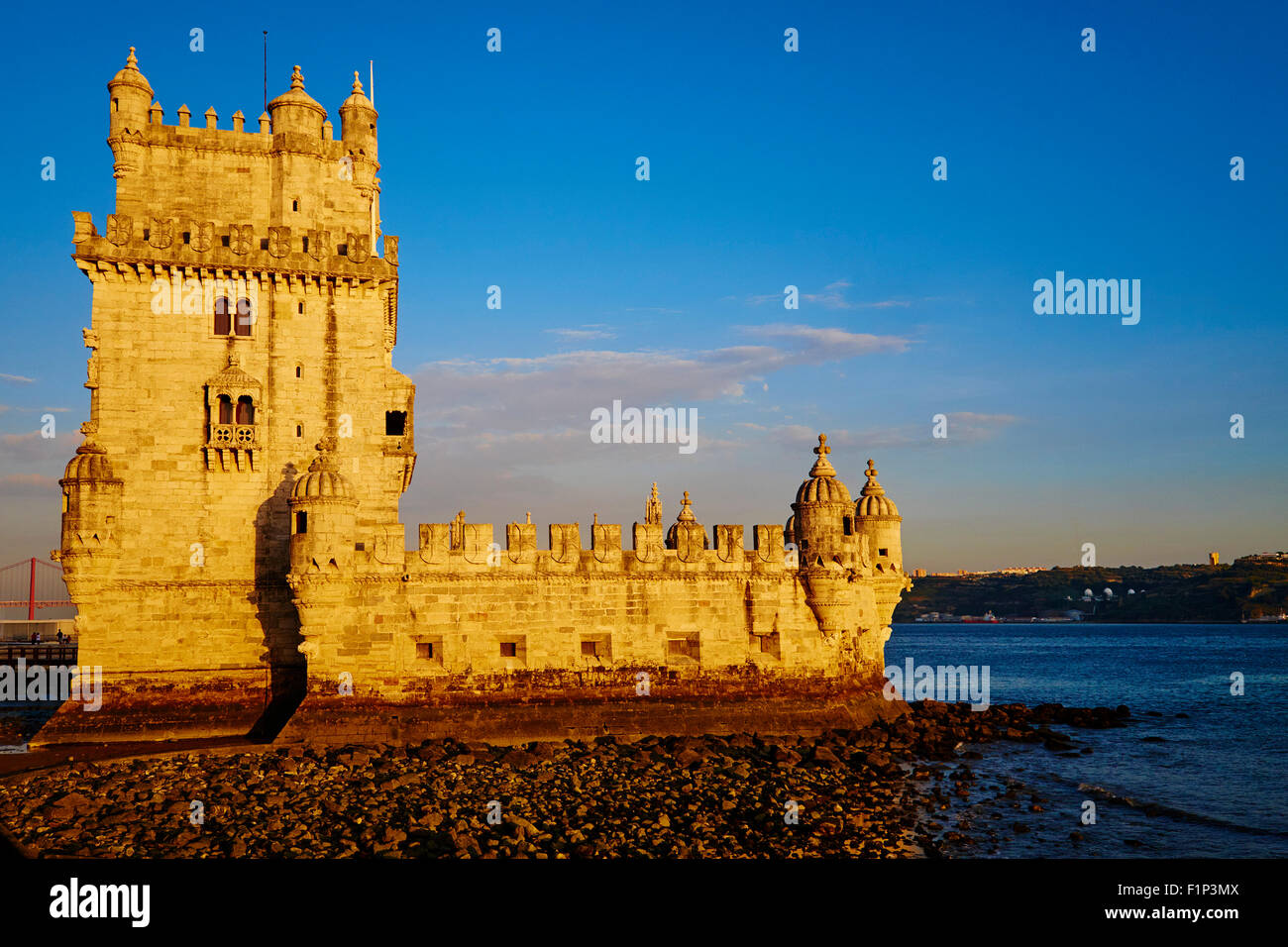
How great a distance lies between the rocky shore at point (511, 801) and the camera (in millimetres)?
15609

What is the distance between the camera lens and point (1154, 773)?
2661 cm

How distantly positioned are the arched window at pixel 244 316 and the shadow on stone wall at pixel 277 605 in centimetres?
442

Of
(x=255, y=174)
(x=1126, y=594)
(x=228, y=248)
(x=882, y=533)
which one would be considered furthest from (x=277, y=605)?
(x=1126, y=594)

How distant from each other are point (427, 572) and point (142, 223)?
12.5m

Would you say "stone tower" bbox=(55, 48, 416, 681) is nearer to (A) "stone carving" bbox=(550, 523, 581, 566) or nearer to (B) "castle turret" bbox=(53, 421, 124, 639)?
(B) "castle turret" bbox=(53, 421, 124, 639)

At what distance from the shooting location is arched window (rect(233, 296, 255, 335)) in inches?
988

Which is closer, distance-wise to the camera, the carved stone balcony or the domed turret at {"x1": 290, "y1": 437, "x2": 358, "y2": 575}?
the domed turret at {"x1": 290, "y1": 437, "x2": 358, "y2": 575}

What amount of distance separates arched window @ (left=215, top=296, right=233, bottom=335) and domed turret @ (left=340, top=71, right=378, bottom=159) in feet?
19.2

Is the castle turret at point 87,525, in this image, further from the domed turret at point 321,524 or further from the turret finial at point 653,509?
the turret finial at point 653,509

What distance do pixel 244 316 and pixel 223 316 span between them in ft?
1.81

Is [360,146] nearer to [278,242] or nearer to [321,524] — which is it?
[278,242]

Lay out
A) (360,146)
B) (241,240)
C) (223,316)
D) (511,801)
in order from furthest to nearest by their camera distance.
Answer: (360,146)
(223,316)
(241,240)
(511,801)

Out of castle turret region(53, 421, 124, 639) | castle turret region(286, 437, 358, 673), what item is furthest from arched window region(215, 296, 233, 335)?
castle turret region(286, 437, 358, 673)

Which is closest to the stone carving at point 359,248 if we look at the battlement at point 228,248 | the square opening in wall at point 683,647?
the battlement at point 228,248
